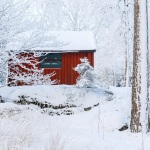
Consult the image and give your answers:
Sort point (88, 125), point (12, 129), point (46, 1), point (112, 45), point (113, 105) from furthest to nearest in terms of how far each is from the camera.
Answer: point (46, 1), point (112, 45), point (113, 105), point (88, 125), point (12, 129)

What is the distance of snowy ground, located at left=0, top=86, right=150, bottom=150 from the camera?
3229mm

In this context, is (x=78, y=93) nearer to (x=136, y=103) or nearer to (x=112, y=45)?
(x=136, y=103)

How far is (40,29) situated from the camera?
5.84 metres

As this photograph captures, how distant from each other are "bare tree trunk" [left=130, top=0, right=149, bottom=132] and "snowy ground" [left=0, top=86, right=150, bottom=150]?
0.40m

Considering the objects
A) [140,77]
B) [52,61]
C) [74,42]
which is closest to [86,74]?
[52,61]

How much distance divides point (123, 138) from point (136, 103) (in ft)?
3.60

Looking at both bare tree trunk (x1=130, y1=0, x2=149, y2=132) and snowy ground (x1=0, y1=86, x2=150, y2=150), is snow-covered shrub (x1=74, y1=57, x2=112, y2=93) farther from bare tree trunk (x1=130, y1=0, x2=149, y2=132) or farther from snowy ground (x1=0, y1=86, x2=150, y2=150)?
bare tree trunk (x1=130, y1=0, x2=149, y2=132)

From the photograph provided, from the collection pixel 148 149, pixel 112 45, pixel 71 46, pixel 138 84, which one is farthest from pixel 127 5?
pixel 148 149

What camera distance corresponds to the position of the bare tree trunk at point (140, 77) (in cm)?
460

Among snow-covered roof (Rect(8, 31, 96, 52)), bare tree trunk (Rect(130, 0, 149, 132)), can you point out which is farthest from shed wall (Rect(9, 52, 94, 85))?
bare tree trunk (Rect(130, 0, 149, 132))

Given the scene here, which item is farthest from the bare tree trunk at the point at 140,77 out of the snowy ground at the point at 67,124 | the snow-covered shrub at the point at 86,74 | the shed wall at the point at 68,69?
the shed wall at the point at 68,69

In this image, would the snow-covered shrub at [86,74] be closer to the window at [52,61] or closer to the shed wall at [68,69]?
the shed wall at [68,69]

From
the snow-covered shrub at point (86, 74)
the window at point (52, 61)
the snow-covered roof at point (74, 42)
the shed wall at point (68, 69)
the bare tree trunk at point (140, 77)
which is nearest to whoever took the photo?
the bare tree trunk at point (140, 77)

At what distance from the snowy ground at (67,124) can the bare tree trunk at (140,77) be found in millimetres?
399
